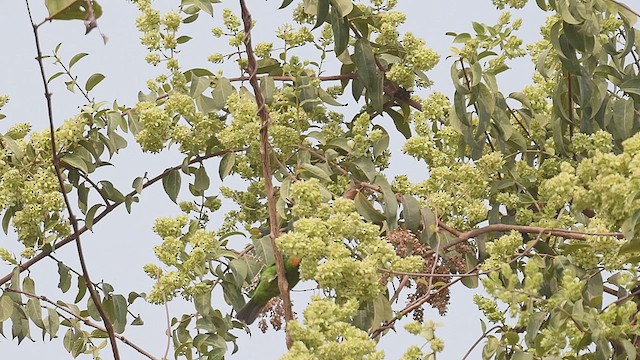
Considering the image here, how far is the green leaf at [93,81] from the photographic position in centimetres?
212

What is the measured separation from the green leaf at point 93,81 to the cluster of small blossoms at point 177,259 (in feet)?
1.31

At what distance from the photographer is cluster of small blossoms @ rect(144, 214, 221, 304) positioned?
5.97 ft

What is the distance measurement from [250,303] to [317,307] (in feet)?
1.96

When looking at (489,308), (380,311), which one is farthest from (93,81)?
(489,308)

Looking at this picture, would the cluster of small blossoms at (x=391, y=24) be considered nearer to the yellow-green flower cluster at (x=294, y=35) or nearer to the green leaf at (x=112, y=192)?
the yellow-green flower cluster at (x=294, y=35)

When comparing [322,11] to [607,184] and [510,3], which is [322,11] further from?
[607,184]

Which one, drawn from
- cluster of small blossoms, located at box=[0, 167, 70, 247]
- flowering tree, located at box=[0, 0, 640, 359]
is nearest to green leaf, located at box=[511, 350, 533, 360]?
flowering tree, located at box=[0, 0, 640, 359]

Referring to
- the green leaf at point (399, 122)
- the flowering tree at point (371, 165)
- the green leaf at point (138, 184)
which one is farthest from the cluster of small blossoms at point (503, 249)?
the green leaf at point (138, 184)

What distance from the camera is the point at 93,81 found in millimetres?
2131

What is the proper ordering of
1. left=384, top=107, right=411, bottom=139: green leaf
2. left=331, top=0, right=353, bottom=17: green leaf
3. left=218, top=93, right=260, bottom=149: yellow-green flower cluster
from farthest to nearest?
left=384, top=107, right=411, bottom=139: green leaf < left=331, top=0, right=353, bottom=17: green leaf < left=218, top=93, right=260, bottom=149: yellow-green flower cluster

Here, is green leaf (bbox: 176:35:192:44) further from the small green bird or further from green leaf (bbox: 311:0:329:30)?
the small green bird

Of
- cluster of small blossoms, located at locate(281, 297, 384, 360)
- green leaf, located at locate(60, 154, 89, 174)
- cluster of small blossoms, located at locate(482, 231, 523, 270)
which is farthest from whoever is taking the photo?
green leaf, located at locate(60, 154, 89, 174)

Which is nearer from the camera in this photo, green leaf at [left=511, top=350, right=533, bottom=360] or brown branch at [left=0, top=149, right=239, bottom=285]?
green leaf at [left=511, top=350, right=533, bottom=360]

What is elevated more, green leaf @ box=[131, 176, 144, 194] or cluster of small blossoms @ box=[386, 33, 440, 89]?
cluster of small blossoms @ box=[386, 33, 440, 89]
